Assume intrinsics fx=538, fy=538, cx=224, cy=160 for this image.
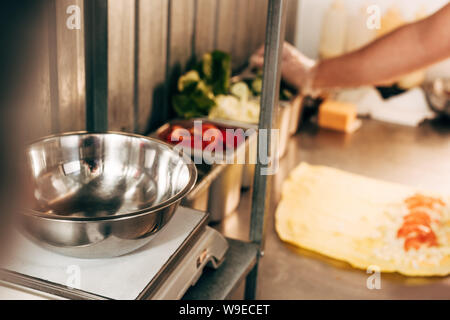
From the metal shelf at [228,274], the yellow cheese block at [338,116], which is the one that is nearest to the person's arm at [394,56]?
the yellow cheese block at [338,116]

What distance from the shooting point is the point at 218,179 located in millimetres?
1535

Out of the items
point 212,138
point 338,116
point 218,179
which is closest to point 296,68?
point 338,116

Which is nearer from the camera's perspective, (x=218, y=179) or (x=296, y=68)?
(x=218, y=179)

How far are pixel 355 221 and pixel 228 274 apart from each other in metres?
0.63

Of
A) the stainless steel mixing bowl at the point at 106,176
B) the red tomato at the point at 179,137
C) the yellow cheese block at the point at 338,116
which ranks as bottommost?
the yellow cheese block at the point at 338,116

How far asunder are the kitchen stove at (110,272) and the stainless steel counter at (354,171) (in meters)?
0.43

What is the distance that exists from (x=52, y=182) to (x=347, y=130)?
1784 millimetres

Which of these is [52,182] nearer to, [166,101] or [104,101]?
[104,101]

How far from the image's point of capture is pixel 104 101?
135 cm

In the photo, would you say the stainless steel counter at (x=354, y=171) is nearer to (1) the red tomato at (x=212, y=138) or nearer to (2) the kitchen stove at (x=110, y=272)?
(1) the red tomato at (x=212, y=138)

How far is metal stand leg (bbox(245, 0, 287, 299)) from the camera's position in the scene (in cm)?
112

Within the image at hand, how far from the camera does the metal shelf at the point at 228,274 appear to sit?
1127mm

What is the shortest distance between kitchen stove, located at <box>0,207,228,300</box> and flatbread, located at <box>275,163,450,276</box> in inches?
24.8

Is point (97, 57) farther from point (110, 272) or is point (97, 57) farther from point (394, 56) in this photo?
point (394, 56)
